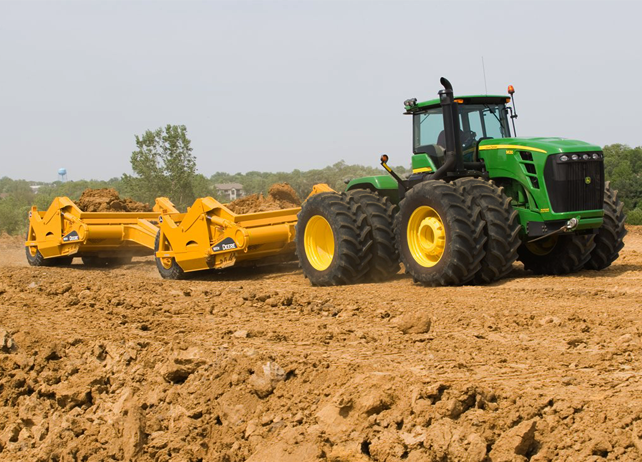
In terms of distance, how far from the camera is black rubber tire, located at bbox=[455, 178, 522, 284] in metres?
8.02

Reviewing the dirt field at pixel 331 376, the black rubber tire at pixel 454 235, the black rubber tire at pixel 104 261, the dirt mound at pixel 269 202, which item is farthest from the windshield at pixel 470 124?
the black rubber tire at pixel 104 261

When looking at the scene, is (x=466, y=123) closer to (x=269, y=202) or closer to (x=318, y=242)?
(x=318, y=242)

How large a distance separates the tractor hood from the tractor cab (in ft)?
0.83

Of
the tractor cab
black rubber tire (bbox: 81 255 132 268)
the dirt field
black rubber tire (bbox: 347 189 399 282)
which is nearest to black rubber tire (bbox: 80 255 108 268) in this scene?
black rubber tire (bbox: 81 255 132 268)

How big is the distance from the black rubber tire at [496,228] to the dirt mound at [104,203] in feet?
26.2

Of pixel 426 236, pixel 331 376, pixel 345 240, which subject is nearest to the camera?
pixel 331 376

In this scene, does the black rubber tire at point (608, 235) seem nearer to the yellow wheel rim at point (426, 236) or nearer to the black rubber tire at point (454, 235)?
the black rubber tire at point (454, 235)

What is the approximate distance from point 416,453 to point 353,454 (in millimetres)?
335

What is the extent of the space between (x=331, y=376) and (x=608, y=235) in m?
5.34

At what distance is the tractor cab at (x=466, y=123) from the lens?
30.1 feet

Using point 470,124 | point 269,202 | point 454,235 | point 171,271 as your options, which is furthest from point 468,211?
point 171,271

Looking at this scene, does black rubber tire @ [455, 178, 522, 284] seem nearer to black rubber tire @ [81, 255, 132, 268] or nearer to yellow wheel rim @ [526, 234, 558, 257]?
yellow wheel rim @ [526, 234, 558, 257]

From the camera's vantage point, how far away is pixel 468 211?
26.6 feet

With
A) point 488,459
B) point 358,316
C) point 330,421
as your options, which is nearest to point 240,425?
point 330,421
